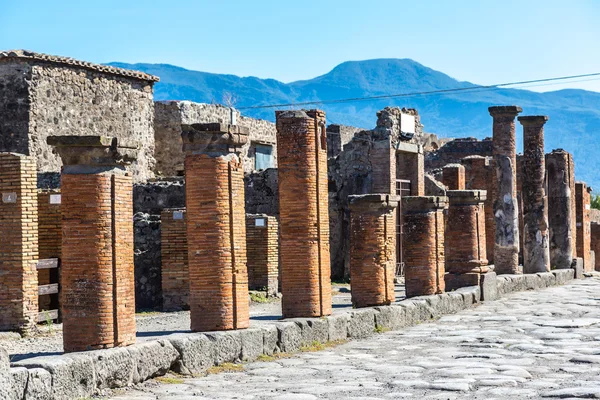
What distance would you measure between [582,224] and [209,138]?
64.6 feet

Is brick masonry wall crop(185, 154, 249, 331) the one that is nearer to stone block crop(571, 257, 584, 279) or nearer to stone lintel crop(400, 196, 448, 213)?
stone lintel crop(400, 196, 448, 213)

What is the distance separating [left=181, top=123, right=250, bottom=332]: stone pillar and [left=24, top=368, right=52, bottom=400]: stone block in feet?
11.1

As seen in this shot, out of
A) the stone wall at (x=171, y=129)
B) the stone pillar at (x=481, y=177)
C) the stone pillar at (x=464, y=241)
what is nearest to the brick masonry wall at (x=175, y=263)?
the stone pillar at (x=464, y=241)

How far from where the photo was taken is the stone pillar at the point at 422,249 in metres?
17.6

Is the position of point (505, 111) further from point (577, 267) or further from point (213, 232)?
point (213, 232)

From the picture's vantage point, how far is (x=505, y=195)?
23.6 meters

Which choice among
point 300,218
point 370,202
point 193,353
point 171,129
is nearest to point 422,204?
point 370,202

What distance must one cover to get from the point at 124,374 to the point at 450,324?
7.16 m

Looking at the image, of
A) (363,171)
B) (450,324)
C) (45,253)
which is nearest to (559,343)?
(450,324)

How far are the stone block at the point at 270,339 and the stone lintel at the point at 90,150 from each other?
3007 mm

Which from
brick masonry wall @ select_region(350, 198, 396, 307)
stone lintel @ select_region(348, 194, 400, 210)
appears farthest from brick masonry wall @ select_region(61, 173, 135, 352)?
stone lintel @ select_region(348, 194, 400, 210)

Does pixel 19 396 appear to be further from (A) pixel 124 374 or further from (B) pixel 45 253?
(B) pixel 45 253

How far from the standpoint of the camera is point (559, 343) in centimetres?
1326

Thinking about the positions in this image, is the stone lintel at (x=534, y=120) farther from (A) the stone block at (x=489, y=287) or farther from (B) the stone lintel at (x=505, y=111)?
(A) the stone block at (x=489, y=287)
